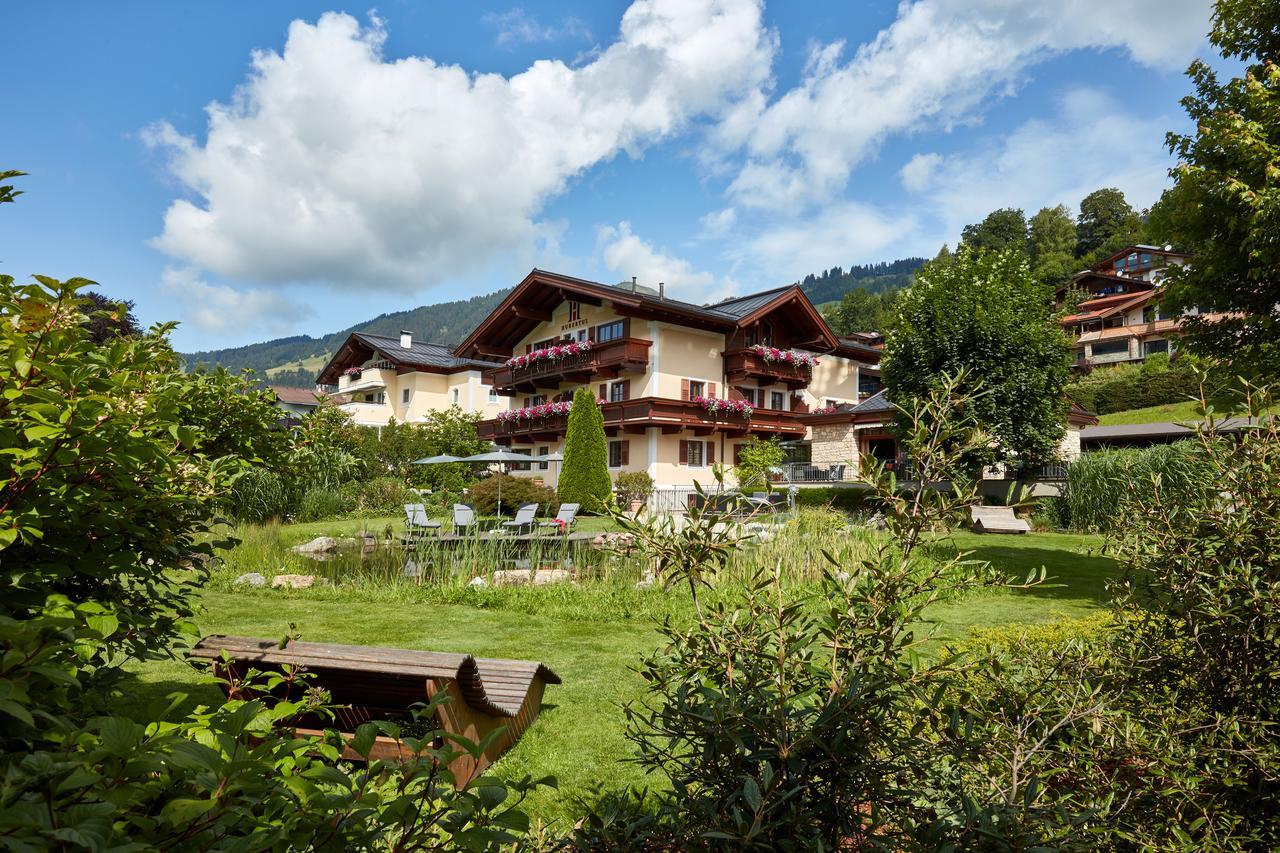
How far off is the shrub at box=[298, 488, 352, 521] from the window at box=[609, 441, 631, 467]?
11.7 meters

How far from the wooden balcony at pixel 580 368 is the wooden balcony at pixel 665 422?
1799 mm

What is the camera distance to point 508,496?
25453 mm

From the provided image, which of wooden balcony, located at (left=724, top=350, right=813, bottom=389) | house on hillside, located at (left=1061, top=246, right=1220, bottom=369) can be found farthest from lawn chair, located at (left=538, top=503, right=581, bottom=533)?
house on hillside, located at (left=1061, top=246, right=1220, bottom=369)

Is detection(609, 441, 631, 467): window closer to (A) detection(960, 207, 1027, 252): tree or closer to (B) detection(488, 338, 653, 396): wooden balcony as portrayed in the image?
(B) detection(488, 338, 653, 396): wooden balcony

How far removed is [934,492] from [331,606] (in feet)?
30.1

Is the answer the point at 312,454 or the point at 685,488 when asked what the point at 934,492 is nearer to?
the point at 312,454

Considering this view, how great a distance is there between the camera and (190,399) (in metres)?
3.30

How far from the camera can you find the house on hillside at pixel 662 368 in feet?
97.4

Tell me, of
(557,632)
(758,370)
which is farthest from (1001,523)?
(557,632)

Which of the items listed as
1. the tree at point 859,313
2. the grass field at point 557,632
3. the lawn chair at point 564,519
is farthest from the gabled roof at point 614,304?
the tree at point 859,313

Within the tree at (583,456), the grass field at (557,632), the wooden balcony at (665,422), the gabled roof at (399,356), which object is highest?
the gabled roof at (399,356)

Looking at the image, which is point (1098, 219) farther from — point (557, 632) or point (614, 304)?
point (557, 632)

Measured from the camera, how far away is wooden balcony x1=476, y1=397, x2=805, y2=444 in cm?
2870

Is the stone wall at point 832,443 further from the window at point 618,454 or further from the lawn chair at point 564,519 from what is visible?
the lawn chair at point 564,519
